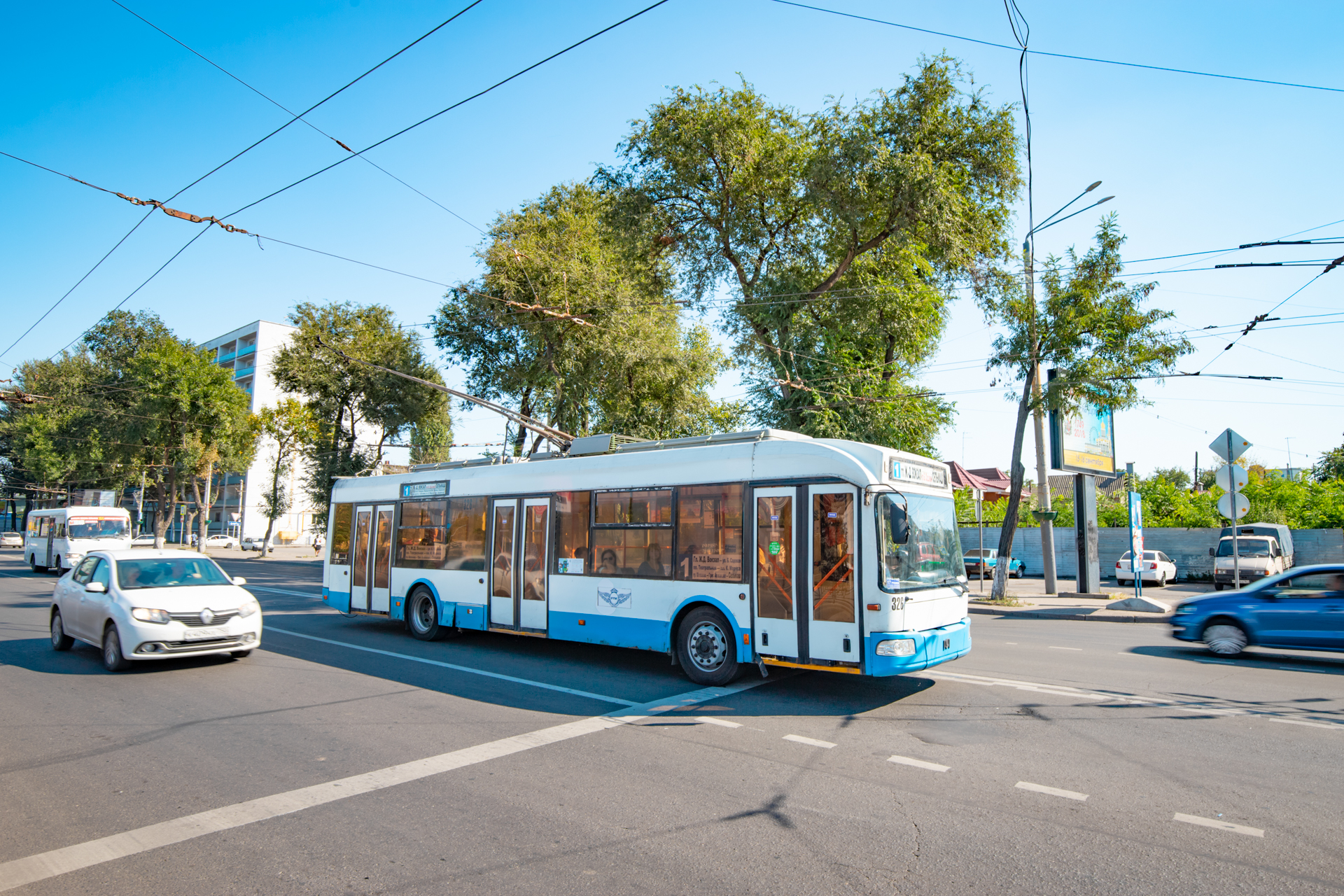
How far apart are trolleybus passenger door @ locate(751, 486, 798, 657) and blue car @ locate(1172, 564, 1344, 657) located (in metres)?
7.47

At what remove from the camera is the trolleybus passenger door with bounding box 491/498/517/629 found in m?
11.8

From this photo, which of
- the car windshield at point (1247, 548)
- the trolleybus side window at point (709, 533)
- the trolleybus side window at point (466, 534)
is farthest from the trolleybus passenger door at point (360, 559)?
the car windshield at point (1247, 548)

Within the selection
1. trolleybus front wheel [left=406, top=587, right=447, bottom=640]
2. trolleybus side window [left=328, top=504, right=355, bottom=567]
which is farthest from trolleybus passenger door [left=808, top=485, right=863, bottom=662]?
trolleybus side window [left=328, top=504, right=355, bottom=567]

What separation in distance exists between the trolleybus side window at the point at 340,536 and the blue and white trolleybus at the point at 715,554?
2.64 meters

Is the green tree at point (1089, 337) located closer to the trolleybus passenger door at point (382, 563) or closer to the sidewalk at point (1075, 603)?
the sidewalk at point (1075, 603)

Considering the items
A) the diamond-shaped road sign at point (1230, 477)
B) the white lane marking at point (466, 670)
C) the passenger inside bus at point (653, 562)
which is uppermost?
the diamond-shaped road sign at point (1230, 477)

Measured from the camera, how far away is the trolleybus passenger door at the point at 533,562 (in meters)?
11.3

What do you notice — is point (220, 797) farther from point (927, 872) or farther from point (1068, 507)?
point (1068, 507)

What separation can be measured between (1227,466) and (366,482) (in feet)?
61.8

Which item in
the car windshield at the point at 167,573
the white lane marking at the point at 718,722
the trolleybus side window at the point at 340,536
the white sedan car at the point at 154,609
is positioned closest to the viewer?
the white lane marking at the point at 718,722

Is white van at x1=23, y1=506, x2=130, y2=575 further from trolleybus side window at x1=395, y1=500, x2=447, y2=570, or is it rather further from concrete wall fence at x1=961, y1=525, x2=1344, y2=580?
concrete wall fence at x1=961, y1=525, x2=1344, y2=580

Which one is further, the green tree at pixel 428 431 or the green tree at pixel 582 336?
the green tree at pixel 428 431

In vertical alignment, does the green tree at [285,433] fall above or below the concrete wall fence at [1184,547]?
above

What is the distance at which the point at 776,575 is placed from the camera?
8711 millimetres
